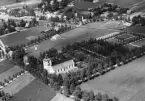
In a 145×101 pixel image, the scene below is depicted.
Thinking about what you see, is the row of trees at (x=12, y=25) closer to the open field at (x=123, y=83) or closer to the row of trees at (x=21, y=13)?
the row of trees at (x=21, y=13)

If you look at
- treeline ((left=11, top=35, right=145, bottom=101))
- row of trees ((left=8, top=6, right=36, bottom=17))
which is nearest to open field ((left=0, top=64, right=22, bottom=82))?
treeline ((left=11, top=35, right=145, bottom=101))

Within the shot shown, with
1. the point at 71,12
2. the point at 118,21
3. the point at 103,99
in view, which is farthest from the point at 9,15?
the point at 103,99

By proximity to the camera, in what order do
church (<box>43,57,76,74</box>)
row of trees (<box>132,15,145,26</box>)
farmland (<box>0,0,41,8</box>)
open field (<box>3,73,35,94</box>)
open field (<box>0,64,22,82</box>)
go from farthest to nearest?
farmland (<box>0,0,41,8</box>) < row of trees (<box>132,15,145,26</box>) < open field (<box>0,64,22,82</box>) < church (<box>43,57,76,74</box>) < open field (<box>3,73,35,94</box>)

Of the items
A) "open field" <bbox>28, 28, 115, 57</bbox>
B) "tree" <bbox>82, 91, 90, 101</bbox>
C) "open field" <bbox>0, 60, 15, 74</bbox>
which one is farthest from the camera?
"open field" <bbox>28, 28, 115, 57</bbox>

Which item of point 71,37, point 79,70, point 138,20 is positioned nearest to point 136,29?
point 138,20

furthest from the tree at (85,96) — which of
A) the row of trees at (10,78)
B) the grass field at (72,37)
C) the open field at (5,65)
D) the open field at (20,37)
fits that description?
the open field at (20,37)

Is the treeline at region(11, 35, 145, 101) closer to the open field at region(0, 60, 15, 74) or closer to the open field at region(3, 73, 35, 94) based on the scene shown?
the open field at region(3, 73, 35, 94)
